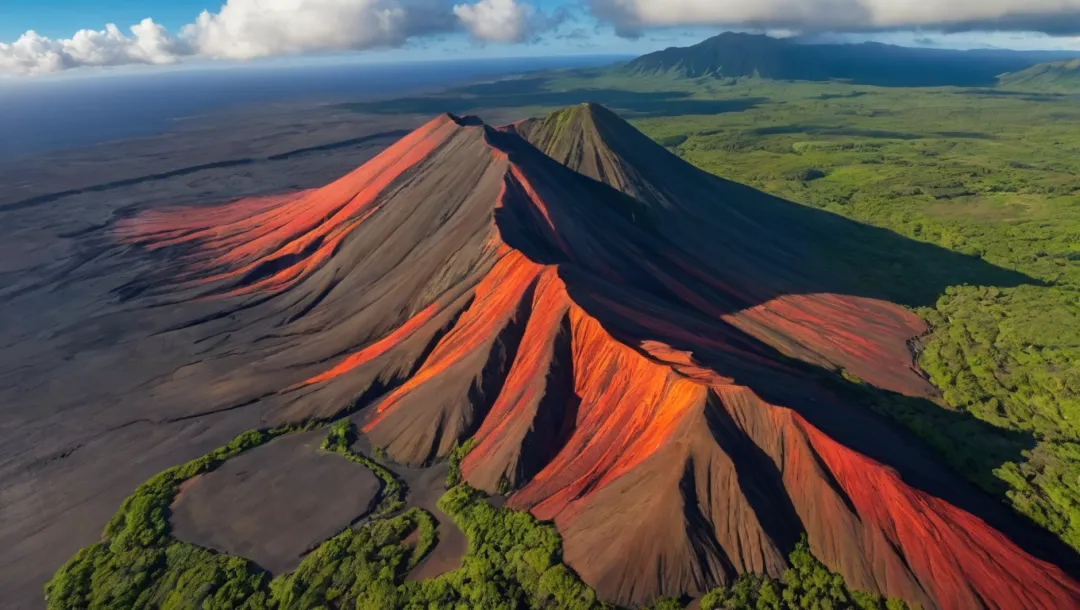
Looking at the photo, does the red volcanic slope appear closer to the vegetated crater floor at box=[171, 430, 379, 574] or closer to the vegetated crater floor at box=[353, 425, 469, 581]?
the vegetated crater floor at box=[353, 425, 469, 581]

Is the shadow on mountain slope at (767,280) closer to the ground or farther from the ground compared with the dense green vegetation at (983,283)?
farther from the ground

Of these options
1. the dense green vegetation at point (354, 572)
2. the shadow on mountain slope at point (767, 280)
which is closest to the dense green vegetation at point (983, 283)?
the shadow on mountain slope at point (767, 280)

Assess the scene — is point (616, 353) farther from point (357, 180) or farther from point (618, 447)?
point (357, 180)

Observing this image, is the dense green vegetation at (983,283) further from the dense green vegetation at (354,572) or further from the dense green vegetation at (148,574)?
the dense green vegetation at (148,574)

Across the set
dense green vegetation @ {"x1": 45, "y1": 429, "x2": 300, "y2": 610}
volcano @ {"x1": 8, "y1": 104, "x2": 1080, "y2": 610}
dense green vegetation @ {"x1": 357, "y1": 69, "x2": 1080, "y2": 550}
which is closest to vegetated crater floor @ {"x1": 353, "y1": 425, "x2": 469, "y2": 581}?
volcano @ {"x1": 8, "y1": 104, "x2": 1080, "y2": 610}

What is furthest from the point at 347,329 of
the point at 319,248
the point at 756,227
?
the point at 756,227

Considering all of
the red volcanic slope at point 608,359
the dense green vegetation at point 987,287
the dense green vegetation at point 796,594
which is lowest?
the dense green vegetation at point 987,287

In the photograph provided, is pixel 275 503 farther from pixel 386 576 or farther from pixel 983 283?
pixel 983 283
